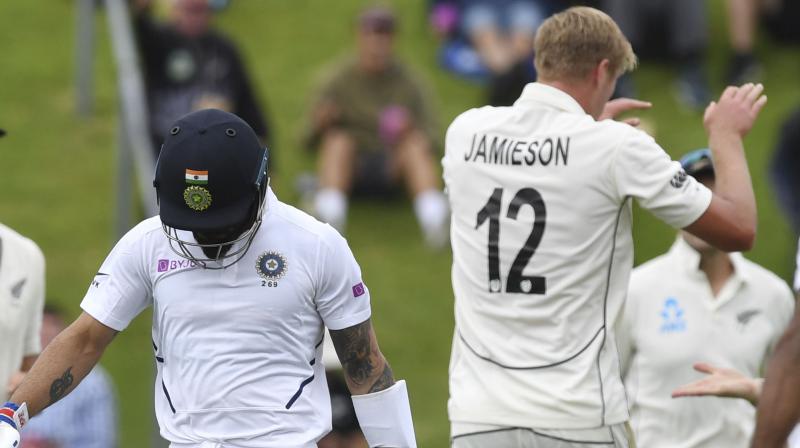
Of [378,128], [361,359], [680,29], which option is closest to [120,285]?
[361,359]

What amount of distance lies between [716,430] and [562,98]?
1.74 metres

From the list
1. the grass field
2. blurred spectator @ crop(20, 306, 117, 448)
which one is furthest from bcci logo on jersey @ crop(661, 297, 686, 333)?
the grass field

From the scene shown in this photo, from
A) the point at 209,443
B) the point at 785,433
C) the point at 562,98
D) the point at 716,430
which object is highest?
the point at 562,98

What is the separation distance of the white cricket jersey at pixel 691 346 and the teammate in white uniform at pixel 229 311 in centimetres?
183

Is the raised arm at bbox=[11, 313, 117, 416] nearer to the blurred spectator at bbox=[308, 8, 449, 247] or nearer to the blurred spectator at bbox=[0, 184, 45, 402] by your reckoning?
the blurred spectator at bbox=[0, 184, 45, 402]

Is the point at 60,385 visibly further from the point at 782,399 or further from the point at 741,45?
the point at 741,45

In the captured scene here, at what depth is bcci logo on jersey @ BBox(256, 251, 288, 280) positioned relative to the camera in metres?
4.78

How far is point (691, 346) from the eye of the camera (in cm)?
630

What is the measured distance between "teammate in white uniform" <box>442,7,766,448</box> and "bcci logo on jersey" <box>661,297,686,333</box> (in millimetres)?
1084

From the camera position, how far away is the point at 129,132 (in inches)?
401

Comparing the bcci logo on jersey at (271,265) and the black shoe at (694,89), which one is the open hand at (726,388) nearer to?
the bcci logo on jersey at (271,265)

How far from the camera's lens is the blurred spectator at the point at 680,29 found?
1259 cm

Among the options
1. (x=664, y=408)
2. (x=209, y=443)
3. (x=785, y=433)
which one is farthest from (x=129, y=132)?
(x=785, y=433)

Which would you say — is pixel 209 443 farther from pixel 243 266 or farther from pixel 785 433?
pixel 785 433
